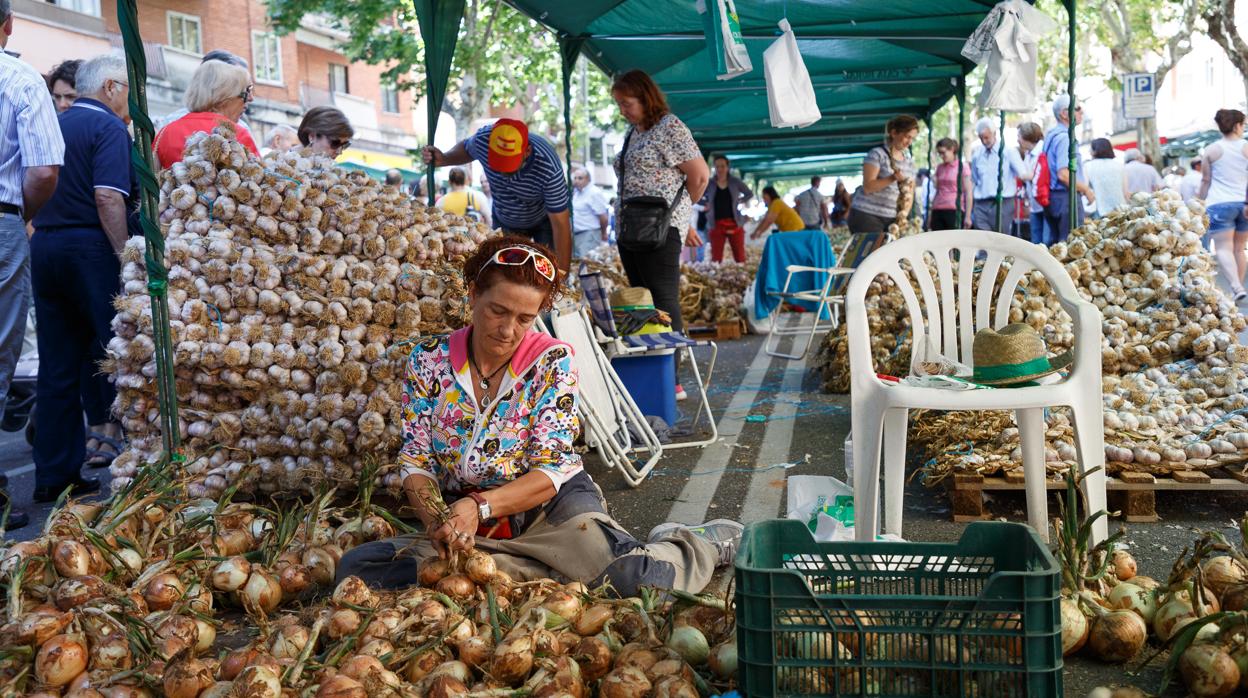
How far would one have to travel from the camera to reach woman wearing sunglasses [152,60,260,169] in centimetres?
496

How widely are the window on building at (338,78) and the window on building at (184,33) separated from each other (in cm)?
669

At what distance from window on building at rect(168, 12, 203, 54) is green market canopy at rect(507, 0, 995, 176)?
55.0 ft

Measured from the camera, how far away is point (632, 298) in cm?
559

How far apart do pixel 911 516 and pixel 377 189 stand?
2.83 meters

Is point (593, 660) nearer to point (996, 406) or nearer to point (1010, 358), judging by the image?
point (996, 406)

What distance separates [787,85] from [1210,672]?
208 inches

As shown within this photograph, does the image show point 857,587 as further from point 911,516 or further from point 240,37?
point 240,37

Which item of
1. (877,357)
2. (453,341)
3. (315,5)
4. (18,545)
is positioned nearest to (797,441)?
(877,357)

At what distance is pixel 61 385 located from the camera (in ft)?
16.3

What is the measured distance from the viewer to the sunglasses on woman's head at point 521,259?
9.93ft

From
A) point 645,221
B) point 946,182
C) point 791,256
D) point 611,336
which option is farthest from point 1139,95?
point 611,336

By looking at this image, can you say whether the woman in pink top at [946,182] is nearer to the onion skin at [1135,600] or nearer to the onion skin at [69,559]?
the onion skin at [1135,600]

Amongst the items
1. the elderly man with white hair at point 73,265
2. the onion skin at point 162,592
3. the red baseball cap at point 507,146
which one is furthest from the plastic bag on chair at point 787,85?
the onion skin at point 162,592

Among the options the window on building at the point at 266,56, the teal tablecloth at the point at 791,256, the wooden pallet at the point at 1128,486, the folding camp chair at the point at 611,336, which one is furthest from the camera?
the window on building at the point at 266,56
